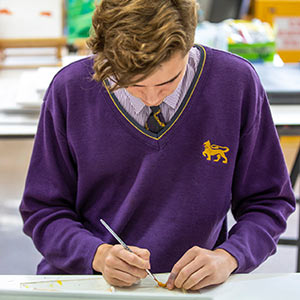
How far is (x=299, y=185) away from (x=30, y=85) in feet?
6.80

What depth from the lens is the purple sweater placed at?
122cm

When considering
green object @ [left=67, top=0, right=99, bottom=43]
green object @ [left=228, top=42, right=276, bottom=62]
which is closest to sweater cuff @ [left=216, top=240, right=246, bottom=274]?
green object @ [left=228, top=42, right=276, bottom=62]

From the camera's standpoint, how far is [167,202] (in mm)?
1260

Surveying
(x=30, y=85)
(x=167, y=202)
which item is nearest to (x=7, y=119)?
(x=30, y=85)

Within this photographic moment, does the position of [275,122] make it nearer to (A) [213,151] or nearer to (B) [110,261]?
(A) [213,151]

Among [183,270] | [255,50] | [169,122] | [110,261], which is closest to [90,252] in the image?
[110,261]

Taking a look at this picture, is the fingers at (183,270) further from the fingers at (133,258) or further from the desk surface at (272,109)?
the desk surface at (272,109)

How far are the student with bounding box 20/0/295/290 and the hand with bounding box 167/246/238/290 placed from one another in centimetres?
3

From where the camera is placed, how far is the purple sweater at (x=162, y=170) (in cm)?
122

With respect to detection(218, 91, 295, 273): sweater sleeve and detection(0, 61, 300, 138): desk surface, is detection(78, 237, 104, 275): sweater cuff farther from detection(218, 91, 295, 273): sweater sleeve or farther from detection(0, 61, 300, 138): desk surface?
detection(0, 61, 300, 138): desk surface

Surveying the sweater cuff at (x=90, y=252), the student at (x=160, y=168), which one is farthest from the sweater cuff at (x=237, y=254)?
the sweater cuff at (x=90, y=252)

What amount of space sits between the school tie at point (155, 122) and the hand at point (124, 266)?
271mm

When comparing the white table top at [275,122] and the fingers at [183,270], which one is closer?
the fingers at [183,270]

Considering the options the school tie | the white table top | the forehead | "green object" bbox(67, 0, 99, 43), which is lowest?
"green object" bbox(67, 0, 99, 43)
